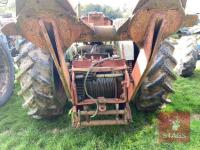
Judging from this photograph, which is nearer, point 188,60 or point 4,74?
point 4,74

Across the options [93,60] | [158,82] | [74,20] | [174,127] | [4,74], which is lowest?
[174,127]

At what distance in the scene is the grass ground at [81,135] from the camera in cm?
361

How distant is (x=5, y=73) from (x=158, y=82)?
98.0 inches

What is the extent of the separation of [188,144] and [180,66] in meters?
2.85

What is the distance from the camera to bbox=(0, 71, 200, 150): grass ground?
3611 millimetres

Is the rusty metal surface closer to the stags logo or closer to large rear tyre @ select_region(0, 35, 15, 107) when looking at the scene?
the stags logo

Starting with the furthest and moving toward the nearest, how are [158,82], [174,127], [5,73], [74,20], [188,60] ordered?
1. [188,60]
2. [5,73]
3. [174,127]
4. [158,82]
5. [74,20]

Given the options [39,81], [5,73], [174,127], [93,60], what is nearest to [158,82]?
[174,127]

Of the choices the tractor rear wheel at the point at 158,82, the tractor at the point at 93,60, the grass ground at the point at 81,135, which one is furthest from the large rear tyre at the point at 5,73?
the tractor rear wheel at the point at 158,82

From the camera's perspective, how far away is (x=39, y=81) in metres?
3.63

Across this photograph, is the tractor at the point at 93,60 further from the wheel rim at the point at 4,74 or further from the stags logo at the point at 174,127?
the wheel rim at the point at 4,74

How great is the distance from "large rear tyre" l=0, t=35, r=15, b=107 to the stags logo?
7.66 feet

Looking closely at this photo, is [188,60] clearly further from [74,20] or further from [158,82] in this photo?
[74,20]

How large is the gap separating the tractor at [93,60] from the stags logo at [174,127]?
0.25 meters
